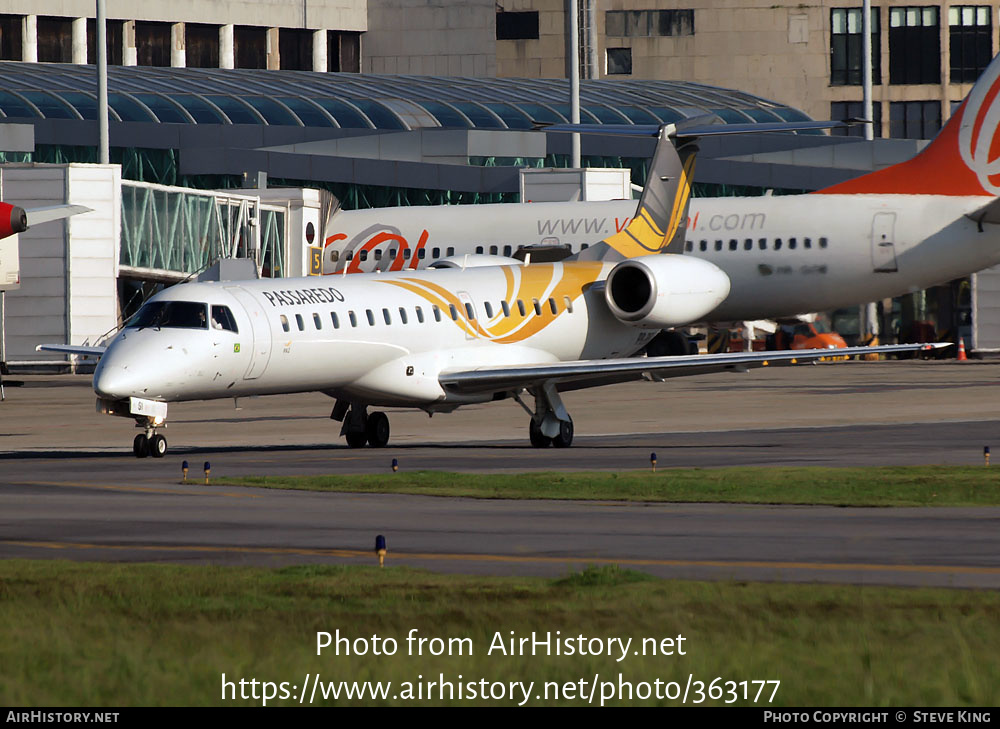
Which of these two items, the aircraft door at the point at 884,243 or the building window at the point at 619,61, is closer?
the aircraft door at the point at 884,243

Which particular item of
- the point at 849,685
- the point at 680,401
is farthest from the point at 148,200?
the point at 849,685

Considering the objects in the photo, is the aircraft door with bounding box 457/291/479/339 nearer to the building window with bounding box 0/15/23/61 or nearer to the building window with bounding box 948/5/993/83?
the building window with bounding box 0/15/23/61

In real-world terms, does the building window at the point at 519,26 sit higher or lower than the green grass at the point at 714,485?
higher

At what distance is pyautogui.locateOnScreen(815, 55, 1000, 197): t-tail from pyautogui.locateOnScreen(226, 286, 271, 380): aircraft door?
27454 millimetres

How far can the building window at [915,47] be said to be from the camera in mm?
129875

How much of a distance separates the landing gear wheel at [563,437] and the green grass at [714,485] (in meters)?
6.82

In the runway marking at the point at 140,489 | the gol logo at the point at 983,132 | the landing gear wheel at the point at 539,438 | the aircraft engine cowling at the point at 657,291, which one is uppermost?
the gol logo at the point at 983,132

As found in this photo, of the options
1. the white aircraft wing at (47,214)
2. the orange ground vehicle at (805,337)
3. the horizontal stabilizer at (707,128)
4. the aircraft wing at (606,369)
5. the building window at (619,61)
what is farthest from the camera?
the building window at (619,61)

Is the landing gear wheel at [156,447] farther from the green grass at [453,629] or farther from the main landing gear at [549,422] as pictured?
the green grass at [453,629]

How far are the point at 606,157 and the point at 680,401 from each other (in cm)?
4198

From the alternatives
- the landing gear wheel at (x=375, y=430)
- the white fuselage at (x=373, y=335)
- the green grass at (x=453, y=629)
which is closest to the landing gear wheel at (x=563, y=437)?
the white fuselage at (x=373, y=335)

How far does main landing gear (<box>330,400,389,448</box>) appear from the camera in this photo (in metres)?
34.4

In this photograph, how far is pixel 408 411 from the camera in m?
45.6

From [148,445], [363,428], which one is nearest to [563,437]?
[363,428]
